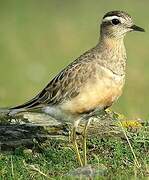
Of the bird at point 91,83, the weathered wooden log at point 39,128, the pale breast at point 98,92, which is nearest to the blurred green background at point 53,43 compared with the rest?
the weathered wooden log at point 39,128

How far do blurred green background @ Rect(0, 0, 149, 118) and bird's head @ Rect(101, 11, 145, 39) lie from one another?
4014 millimetres

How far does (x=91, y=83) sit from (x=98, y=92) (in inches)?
6.8

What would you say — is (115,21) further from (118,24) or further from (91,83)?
(91,83)

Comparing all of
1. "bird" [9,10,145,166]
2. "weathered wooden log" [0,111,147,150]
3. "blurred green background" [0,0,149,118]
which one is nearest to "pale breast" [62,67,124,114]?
"bird" [9,10,145,166]

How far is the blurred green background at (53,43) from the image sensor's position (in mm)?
19906

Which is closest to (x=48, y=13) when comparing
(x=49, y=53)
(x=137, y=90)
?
(x=49, y=53)

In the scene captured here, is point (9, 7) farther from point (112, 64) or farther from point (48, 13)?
point (112, 64)

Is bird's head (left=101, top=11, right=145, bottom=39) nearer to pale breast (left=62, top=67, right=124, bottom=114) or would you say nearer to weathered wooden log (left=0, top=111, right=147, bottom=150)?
pale breast (left=62, top=67, right=124, bottom=114)

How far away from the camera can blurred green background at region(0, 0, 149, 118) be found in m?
19.9

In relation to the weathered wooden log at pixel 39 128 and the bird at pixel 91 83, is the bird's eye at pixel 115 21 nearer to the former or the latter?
the bird at pixel 91 83

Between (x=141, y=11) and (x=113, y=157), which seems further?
(x=141, y=11)

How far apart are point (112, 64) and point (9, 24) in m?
22.1

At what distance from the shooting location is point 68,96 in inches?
384

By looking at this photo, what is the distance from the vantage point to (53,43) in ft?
91.9
